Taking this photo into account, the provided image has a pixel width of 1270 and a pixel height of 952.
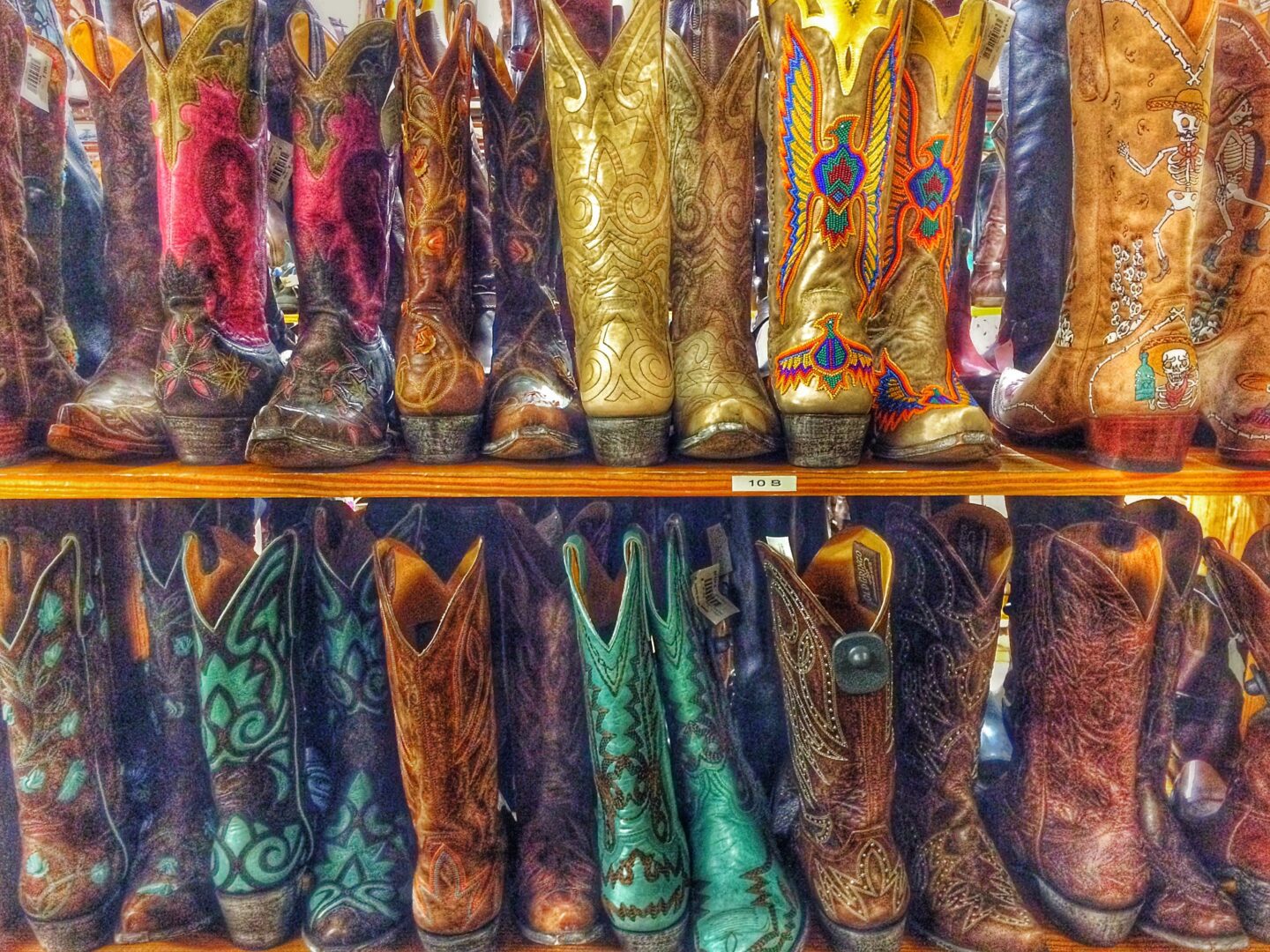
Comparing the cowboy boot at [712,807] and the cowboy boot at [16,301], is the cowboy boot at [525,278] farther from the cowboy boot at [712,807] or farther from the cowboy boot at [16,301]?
the cowboy boot at [16,301]

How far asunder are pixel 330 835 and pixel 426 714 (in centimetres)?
33

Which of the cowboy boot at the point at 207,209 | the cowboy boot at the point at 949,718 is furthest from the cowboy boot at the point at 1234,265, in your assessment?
the cowboy boot at the point at 207,209

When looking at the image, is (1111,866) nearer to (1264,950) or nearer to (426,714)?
(1264,950)

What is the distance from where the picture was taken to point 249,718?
117cm

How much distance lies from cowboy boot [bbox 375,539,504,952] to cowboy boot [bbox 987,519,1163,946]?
86 centimetres

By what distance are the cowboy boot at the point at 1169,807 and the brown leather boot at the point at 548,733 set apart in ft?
2.86

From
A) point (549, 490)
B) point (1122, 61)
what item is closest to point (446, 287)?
point (549, 490)

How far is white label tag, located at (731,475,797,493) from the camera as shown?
3.46 ft

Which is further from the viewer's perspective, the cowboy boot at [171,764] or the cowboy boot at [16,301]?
the cowboy boot at [171,764]

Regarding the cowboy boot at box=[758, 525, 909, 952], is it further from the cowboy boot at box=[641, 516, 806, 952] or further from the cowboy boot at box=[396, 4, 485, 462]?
the cowboy boot at box=[396, 4, 485, 462]

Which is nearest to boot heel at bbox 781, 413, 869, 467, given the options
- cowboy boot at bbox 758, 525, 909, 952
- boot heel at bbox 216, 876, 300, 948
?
cowboy boot at bbox 758, 525, 909, 952

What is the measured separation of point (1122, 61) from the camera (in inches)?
41.9

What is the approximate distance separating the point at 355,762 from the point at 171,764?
0.30 meters

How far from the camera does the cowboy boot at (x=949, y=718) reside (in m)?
1.17
